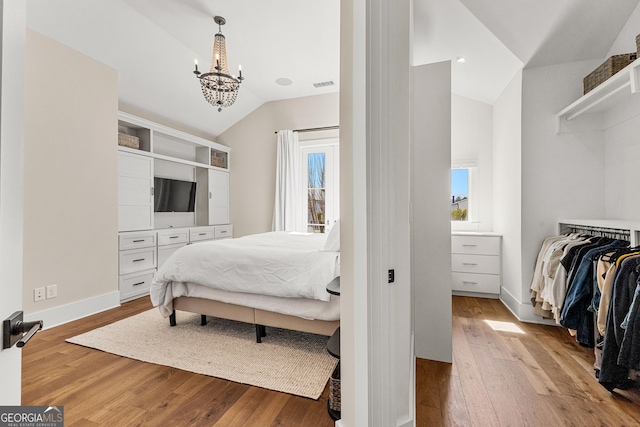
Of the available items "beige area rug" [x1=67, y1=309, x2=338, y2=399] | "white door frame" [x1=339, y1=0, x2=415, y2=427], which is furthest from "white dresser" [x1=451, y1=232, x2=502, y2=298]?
"white door frame" [x1=339, y1=0, x2=415, y2=427]

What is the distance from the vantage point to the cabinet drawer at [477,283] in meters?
3.71

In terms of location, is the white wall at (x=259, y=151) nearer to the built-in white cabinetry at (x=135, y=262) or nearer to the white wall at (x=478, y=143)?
the built-in white cabinetry at (x=135, y=262)

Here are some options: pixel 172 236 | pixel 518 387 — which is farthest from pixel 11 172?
pixel 172 236

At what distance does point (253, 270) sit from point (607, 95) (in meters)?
3.08

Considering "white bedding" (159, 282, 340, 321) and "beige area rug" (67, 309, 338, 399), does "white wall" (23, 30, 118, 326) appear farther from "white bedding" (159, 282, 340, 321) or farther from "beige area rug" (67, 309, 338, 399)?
"white bedding" (159, 282, 340, 321)

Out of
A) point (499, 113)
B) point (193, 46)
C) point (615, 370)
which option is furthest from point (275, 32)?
point (615, 370)

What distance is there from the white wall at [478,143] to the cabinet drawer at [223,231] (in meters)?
3.96

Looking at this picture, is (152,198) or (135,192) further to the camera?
(152,198)

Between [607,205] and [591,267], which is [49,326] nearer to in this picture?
[591,267]

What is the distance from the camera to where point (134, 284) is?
3688mm

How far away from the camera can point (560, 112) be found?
9.14 feet

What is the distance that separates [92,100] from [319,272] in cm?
309

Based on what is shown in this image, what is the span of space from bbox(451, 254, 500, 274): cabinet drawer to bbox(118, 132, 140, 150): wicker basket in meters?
4.42

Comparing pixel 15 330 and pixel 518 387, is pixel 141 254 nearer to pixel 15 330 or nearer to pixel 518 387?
pixel 15 330
